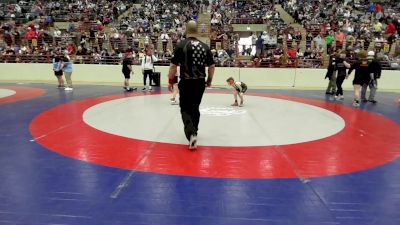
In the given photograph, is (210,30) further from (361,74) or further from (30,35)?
(361,74)

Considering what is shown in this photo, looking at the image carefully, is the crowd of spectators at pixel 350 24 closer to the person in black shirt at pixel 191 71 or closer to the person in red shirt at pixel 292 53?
the person in red shirt at pixel 292 53

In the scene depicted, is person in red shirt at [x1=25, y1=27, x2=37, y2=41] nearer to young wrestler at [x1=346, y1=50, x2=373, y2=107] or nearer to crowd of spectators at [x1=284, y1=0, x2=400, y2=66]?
crowd of spectators at [x1=284, y1=0, x2=400, y2=66]

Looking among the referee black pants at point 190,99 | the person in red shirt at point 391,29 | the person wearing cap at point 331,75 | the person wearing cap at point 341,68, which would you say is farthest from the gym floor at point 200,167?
the person in red shirt at point 391,29

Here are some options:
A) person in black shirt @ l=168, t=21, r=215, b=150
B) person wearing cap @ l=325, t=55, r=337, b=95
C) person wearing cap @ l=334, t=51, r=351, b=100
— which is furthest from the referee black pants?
person wearing cap @ l=325, t=55, r=337, b=95

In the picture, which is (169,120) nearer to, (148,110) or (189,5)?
(148,110)

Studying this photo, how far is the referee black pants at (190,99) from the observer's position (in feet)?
19.3

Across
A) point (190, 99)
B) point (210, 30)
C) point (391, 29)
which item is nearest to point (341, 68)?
point (190, 99)

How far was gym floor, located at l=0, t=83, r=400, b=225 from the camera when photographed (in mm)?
3848

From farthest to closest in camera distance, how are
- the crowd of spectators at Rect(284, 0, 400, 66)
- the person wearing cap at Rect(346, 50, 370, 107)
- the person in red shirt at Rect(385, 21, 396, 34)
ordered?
1. the person in red shirt at Rect(385, 21, 396, 34)
2. the crowd of spectators at Rect(284, 0, 400, 66)
3. the person wearing cap at Rect(346, 50, 370, 107)

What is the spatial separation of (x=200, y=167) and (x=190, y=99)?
1.22 metres

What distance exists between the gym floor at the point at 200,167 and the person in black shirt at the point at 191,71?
0.52 meters

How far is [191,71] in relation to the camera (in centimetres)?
580

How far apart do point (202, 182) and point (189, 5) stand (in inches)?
886

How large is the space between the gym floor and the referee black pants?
0.43 meters
